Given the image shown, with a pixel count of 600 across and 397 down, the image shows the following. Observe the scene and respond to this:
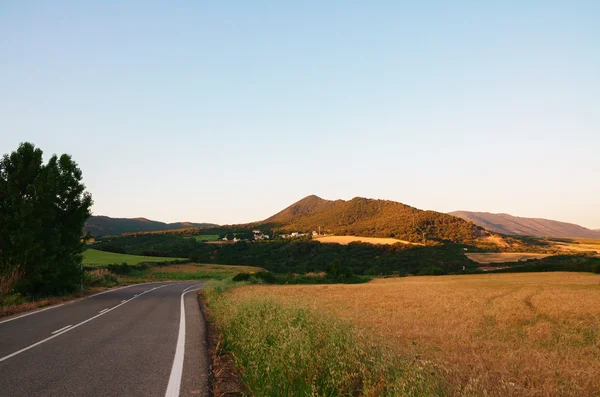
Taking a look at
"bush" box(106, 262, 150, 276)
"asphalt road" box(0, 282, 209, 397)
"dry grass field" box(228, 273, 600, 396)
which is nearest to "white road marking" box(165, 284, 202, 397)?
"asphalt road" box(0, 282, 209, 397)

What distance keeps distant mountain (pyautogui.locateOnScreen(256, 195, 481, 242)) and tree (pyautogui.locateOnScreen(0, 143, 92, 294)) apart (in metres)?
82.7

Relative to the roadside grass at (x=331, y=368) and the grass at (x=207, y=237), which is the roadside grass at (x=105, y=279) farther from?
the grass at (x=207, y=237)

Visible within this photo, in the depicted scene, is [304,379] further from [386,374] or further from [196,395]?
[196,395]

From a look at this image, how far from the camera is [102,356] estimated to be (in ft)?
28.4

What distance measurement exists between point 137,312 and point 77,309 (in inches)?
121

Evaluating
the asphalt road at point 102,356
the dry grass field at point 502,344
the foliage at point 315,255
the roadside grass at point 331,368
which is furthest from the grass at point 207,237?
the roadside grass at point 331,368

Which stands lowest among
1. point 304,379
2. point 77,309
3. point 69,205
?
point 77,309

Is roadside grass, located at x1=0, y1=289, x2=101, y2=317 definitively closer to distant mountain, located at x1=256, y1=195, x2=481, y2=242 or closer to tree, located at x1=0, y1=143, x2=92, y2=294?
tree, located at x1=0, y1=143, x2=92, y2=294

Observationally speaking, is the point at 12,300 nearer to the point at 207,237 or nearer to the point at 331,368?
the point at 331,368

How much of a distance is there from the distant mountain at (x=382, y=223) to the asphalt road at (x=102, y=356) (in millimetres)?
89789

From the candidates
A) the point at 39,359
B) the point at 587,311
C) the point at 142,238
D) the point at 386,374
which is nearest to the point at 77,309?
the point at 39,359

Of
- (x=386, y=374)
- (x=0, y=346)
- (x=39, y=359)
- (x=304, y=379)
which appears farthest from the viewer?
(x=0, y=346)

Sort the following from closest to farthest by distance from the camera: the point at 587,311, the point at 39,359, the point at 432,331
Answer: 1. the point at 39,359
2. the point at 432,331
3. the point at 587,311

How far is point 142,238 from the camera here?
5438 inches
